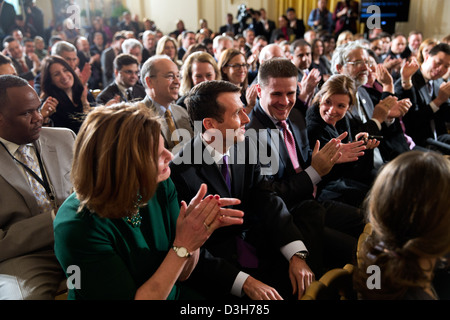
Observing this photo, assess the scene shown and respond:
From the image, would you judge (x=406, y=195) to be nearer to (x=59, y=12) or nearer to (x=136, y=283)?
→ (x=136, y=283)

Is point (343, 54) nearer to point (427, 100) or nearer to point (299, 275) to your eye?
point (427, 100)

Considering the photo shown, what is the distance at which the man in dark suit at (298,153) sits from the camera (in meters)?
1.62

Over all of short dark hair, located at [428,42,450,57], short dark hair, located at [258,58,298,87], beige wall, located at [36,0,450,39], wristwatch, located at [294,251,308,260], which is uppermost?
beige wall, located at [36,0,450,39]

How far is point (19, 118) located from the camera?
56.8 inches

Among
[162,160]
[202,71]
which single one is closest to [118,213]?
[162,160]

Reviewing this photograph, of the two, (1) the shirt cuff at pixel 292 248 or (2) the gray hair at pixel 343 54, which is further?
(2) the gray hair at pixel 343 54

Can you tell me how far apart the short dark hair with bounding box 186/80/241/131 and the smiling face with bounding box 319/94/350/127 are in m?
0.75

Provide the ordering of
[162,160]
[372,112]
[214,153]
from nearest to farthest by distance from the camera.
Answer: [162,160] < [214,153] < [372,112]

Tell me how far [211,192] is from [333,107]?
1076 mm

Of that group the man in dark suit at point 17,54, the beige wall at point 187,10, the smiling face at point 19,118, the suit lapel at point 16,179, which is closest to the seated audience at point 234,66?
the smiling face at point 19,118

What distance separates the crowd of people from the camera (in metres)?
0.89

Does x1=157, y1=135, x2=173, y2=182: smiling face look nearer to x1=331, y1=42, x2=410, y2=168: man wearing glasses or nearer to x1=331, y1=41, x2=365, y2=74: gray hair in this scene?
x1=331, y1=42, x2=410, y2=168: man wearing glasses

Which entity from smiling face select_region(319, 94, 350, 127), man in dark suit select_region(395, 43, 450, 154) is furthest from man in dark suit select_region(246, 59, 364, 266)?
man in dark suit select_region(395, 43, 450, 154)

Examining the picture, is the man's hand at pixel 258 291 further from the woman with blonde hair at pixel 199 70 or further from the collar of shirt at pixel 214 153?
the woman with blonde hair at pixel 199 70
